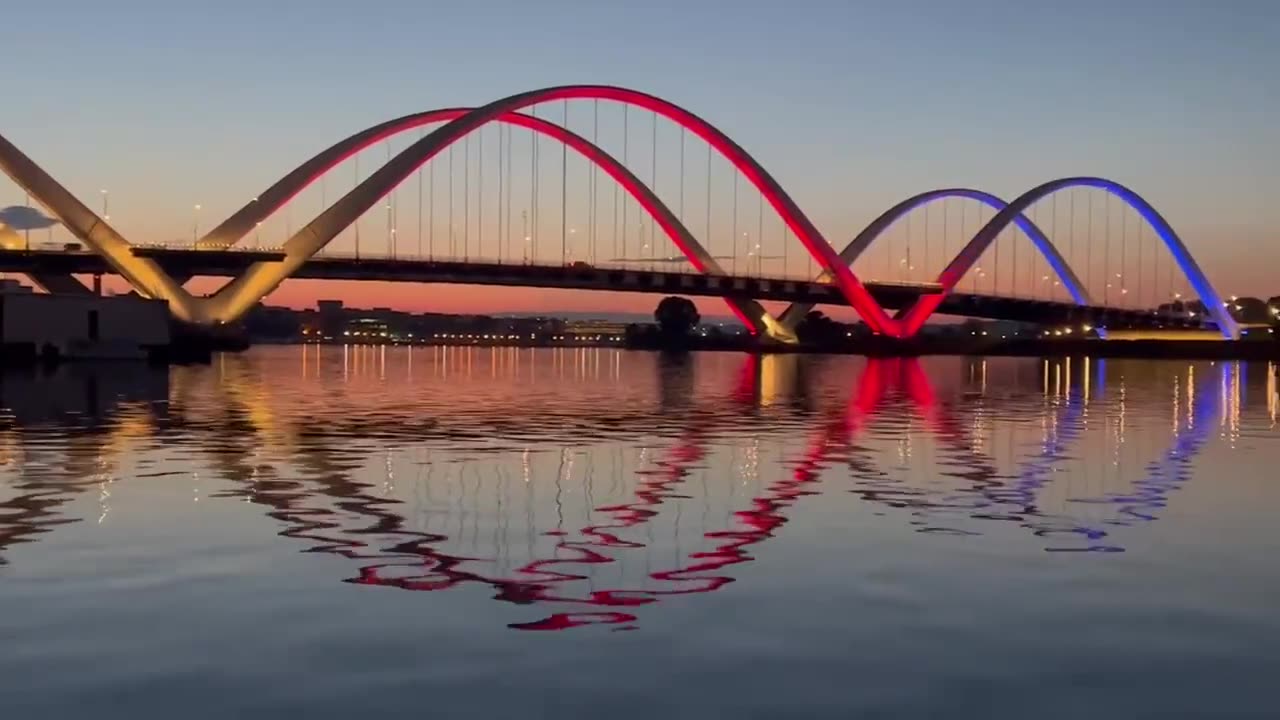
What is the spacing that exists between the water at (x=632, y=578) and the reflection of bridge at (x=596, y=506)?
0.25 feet

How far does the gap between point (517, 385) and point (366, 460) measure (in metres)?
47.5

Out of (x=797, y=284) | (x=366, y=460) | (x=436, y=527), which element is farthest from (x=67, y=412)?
(x=797, y=284)

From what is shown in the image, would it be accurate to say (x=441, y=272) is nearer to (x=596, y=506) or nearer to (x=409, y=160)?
(x=409, y=160)

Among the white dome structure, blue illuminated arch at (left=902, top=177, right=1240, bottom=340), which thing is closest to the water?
the white dome structure

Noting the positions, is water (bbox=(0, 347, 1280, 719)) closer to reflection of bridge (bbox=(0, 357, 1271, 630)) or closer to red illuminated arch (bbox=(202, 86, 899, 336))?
reflection of bridge (bbox=(0, 357, 1271, 630))

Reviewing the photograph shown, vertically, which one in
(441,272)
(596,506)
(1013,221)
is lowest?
(596,506)

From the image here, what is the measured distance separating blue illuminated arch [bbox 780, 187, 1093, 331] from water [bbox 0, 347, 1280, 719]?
12396cm

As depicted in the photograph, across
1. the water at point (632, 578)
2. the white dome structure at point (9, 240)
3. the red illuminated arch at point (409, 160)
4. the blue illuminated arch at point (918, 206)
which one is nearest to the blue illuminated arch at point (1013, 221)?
the blue illuminated arch at point (918, 206)

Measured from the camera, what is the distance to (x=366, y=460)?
85.3ft

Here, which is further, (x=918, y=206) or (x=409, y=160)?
(x=918, y=206)

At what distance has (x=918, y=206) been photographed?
15500cm

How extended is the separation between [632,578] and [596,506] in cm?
587

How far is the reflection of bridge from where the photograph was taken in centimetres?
1313

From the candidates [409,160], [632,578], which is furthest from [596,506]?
[409,160]
